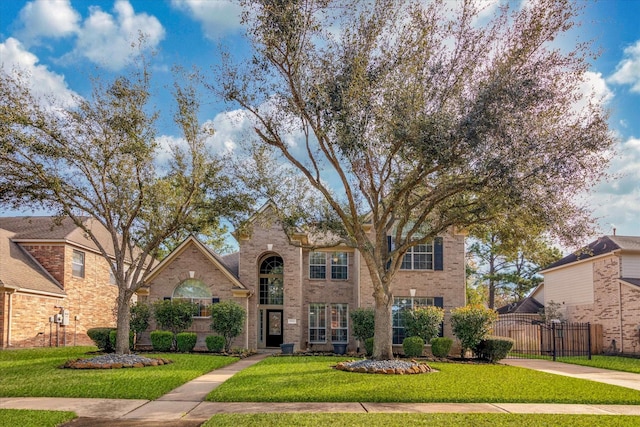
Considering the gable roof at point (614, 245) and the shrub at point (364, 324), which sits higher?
the gable roof at point (614, 245)

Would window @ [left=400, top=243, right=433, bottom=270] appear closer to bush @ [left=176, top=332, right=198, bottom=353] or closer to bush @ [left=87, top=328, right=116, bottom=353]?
bush @ [left=176, top=332, right=198, bottom=353]

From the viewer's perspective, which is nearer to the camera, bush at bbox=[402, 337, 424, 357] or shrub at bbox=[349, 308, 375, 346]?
bush at bbox=[402, 337, 424, 357]

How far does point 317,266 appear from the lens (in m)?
26.3

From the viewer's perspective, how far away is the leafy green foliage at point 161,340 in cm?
2252

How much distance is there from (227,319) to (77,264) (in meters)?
10.8

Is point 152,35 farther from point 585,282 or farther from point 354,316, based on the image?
point 585,282

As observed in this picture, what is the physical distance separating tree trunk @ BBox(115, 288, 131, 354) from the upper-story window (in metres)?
9.25

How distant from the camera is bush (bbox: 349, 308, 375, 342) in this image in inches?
898

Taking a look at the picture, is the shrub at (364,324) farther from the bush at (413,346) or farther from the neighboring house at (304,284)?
the bush at (413,346)

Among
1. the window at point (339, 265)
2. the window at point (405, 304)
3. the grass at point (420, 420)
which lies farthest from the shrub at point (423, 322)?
the grass at point (420, 420)

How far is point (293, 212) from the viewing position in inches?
754

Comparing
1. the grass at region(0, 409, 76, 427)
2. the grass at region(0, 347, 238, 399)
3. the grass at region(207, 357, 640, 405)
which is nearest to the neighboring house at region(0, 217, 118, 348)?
the grass at region(0, 347, 238, 399)

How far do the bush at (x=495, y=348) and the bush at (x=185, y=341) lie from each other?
36.3 ft

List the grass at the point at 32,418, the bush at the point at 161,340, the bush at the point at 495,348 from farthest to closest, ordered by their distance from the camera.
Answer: the bush at the point at 161,340 → the bush at the point at 495,348 → the grass at the point at 32,418
